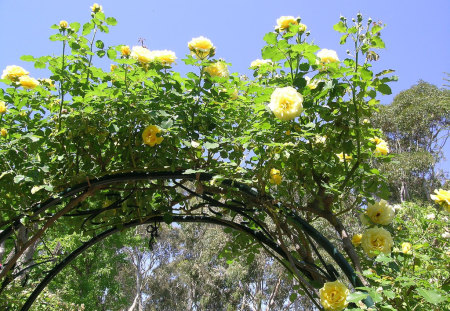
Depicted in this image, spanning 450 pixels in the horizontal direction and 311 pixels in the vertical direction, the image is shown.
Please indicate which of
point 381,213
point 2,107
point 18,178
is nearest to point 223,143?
point 381,213

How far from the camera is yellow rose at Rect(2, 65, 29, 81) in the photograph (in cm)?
149

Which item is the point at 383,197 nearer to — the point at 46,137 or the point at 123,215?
the point at 123,215

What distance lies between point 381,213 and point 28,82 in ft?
4.70

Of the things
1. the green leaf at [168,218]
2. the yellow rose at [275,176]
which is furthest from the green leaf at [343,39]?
the green leaf at [168,218]

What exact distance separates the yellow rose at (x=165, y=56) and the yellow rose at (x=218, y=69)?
0.43ft

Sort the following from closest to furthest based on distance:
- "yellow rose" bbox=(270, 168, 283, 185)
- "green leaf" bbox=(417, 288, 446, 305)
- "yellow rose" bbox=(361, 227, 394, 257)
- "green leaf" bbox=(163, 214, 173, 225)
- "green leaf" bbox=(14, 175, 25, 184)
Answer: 1. "green leaf" bbox=(417, 288, 446, 305)
2. "yellow rose" bbox=(361, 227, 394, 257)
3. "green leaf" bbox=(14, 175, 25, 184)
4. "yellow rose" bbox=(270, 168, 283, 185)
5. "green leaf" bbox=(163, 214, 173, 225)

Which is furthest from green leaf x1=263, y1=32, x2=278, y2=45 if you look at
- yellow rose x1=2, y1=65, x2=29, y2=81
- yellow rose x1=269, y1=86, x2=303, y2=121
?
yellow rose x1=2, y1=65, x2=29, y2=81

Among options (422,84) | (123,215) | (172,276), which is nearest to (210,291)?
(172,276)

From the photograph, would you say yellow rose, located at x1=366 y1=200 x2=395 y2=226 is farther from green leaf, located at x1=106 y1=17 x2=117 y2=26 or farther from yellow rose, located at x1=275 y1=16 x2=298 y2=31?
green leaf, located at x1=106 y1=17 x2=117 y2=26

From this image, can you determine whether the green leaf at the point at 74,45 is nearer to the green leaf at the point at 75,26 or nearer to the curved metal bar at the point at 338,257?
the green leaf at the point at 75,26

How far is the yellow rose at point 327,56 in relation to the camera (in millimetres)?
1223

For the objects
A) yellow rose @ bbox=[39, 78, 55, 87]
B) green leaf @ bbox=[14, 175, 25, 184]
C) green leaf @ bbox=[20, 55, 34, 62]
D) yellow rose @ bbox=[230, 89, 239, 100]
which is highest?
yellow rose @ bbox=[39, 78, 55, 87]

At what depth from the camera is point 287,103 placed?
115 centimetres

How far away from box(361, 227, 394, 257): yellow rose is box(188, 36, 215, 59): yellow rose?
2.67 ft
